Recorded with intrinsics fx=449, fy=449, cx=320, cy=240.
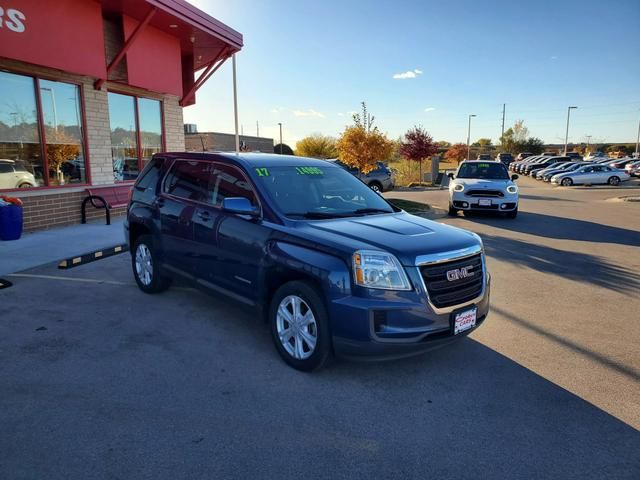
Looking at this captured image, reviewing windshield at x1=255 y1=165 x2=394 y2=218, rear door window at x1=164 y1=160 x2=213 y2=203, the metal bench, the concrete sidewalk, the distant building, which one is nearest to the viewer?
windshield at x1=255 y1=165 x2=394 y2=218

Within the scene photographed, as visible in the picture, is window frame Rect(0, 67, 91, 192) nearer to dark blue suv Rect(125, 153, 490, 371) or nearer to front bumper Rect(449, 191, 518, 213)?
dark blue suv Rect(125, 153, 490, 371)

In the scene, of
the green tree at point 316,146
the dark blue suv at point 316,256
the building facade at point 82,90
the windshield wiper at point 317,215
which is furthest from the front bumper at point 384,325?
the green tree at point 316,146

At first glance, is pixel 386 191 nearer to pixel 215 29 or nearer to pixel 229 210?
pixel 215 29

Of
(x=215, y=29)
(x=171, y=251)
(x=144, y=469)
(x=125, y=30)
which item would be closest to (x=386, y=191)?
(x=215, y=29)

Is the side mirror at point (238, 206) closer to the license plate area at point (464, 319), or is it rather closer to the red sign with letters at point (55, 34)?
the license plate area at point (464, 319)

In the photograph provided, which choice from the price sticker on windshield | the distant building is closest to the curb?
the price sticker on windshield

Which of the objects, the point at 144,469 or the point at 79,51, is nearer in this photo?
the point at 144,469

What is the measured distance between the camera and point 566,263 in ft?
25.7

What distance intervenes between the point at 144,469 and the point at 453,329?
243 cm

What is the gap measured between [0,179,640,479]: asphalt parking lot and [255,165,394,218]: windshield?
1420 millimetres

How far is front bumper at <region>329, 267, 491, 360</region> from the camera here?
11.1 feet

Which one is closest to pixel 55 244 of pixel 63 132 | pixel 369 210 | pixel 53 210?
pixel 53 210

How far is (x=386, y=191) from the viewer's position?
23438 mm

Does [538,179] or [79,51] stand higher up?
[79,51]
